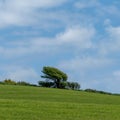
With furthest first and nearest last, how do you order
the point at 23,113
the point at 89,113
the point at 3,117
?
the point at 89,113, the point at 23,113, the point at 3,117

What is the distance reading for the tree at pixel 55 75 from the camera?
89144 mm

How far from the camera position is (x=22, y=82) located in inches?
3332

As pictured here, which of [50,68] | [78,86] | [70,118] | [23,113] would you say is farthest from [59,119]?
[50,68]

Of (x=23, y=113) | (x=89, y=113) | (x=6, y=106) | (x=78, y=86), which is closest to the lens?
(x=23, y=113)

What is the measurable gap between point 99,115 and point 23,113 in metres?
3.81

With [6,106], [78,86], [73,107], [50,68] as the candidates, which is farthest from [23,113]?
[50,68]

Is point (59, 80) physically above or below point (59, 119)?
above

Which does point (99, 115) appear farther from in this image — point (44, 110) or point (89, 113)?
point (44, 110)

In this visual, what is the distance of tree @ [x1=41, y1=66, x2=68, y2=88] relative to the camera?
89.1 m

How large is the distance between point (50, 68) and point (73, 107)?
66950mm

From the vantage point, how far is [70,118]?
21.8 m

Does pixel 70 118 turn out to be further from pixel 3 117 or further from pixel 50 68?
pixel 50 68

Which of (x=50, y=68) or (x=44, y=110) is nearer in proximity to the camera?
(x=44, y=110)

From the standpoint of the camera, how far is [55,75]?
9062 centimetres
